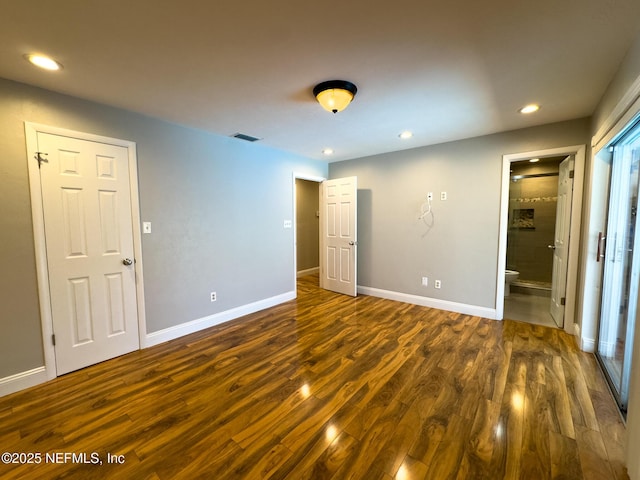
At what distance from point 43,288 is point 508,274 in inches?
233

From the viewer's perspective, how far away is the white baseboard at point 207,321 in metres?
2.88

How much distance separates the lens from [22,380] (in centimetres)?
212

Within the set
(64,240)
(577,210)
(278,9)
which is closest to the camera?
(278,9)

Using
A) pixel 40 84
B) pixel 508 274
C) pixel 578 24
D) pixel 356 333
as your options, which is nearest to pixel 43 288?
pixel 40 84

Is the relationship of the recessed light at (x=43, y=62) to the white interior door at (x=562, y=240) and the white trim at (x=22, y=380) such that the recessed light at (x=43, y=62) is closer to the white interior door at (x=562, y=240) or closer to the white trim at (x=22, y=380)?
the white trim at (x=22, y=380)

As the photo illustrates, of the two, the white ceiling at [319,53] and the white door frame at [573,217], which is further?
the white door frame at [573,217]

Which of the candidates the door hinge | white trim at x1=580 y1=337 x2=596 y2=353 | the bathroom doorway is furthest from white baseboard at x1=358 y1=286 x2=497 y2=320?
the door hinge

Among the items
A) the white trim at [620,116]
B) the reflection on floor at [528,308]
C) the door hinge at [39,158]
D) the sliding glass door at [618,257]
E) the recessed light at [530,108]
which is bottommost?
the reflection on floor at [528,308]

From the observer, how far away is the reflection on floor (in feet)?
11.6

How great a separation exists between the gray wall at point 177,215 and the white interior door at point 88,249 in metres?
0.13

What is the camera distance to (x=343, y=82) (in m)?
2.07

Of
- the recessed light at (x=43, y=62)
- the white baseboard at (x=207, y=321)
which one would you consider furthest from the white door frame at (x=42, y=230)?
the white baseboard at (x=207, y=321)

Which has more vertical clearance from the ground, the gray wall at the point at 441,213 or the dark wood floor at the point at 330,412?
the gray wall at the point at 441,213

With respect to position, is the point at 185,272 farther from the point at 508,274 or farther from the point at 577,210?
the point at 508,274
